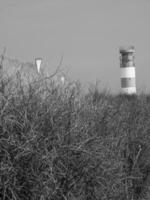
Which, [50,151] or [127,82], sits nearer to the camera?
[50,151]

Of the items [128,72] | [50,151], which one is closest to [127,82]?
[128,72]

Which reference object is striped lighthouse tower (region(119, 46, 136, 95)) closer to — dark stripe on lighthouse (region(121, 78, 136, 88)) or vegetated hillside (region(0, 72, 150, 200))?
dark stripe on lighthouse (region(121, 78, 136, 88))

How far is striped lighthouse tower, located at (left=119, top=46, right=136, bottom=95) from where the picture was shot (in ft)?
78.6

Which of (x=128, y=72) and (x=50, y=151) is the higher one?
(x=128, y=72)

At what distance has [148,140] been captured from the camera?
561 centimetres

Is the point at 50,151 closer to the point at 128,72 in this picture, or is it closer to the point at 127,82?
the point at 127,82

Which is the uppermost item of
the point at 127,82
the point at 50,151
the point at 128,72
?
the point at 128,72

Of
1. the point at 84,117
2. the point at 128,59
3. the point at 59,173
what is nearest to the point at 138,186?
the point at 84,117

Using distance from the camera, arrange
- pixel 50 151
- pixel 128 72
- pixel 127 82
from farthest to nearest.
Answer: pixel 128 72 → pixel 127 82 → pixel 50 151

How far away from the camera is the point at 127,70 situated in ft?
80.1

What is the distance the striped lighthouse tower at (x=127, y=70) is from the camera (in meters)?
24.0

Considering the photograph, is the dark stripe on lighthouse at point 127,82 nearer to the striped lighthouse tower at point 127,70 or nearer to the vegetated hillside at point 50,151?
the striped lighthouse tower at point 127,70

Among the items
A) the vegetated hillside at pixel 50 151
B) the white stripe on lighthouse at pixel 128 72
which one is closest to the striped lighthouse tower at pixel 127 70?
the white stripe on lighthouse at pixel 128 72

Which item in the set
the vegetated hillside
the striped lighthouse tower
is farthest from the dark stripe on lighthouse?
the vegetated hillside
